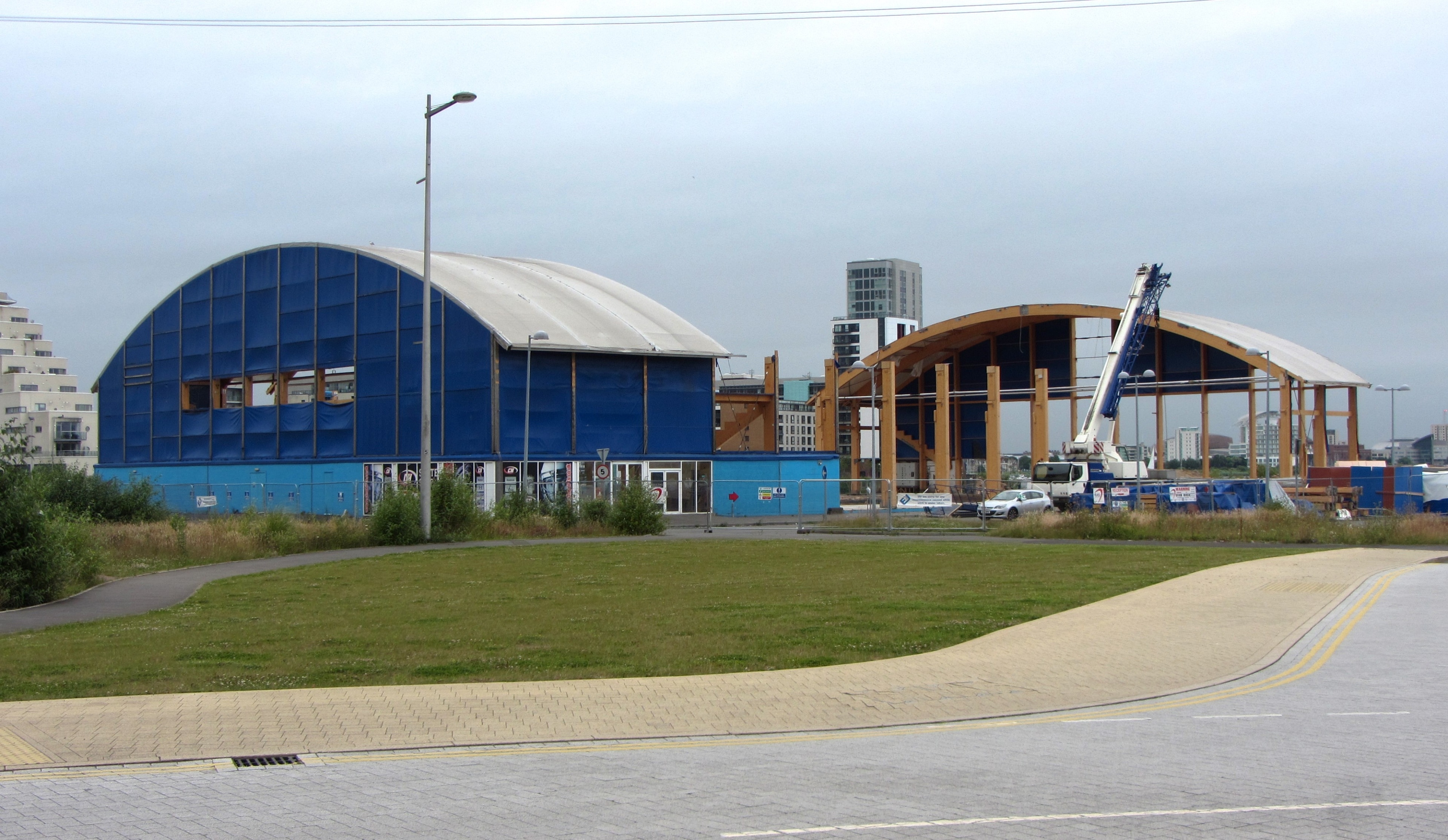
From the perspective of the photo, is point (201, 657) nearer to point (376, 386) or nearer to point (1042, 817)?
point (1042, 817)

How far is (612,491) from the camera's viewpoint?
148 ft

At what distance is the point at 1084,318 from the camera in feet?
234

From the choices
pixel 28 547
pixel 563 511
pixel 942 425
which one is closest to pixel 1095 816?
pixel 28 547

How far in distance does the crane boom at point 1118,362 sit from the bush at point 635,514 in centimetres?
2757

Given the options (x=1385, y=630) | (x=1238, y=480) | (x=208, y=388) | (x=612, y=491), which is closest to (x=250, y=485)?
(x=208, y=388)

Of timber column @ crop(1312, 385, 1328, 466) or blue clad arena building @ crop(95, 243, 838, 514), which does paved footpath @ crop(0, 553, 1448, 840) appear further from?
timber column @ crop(1312, 385, 1328, 466)

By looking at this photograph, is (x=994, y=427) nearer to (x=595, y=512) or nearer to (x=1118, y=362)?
(x=1118, y=362)

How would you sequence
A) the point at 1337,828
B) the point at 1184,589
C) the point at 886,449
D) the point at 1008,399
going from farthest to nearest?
the point at 1008,399 < the point at 886,449 < the point at 1184,589 < the point at 1337,828

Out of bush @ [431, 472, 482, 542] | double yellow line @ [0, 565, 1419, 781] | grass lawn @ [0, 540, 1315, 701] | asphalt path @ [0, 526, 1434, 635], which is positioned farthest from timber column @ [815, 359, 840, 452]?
double yellow line @ [0, 565, 1419, 781]

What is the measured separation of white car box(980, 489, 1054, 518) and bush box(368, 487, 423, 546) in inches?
1004

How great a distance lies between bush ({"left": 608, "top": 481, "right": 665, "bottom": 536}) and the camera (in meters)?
39.3

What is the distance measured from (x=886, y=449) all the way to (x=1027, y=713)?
210ft

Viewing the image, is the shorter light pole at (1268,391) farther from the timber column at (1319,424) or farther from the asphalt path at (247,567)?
the asphalt path at (247,567)

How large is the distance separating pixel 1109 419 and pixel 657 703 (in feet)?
180
